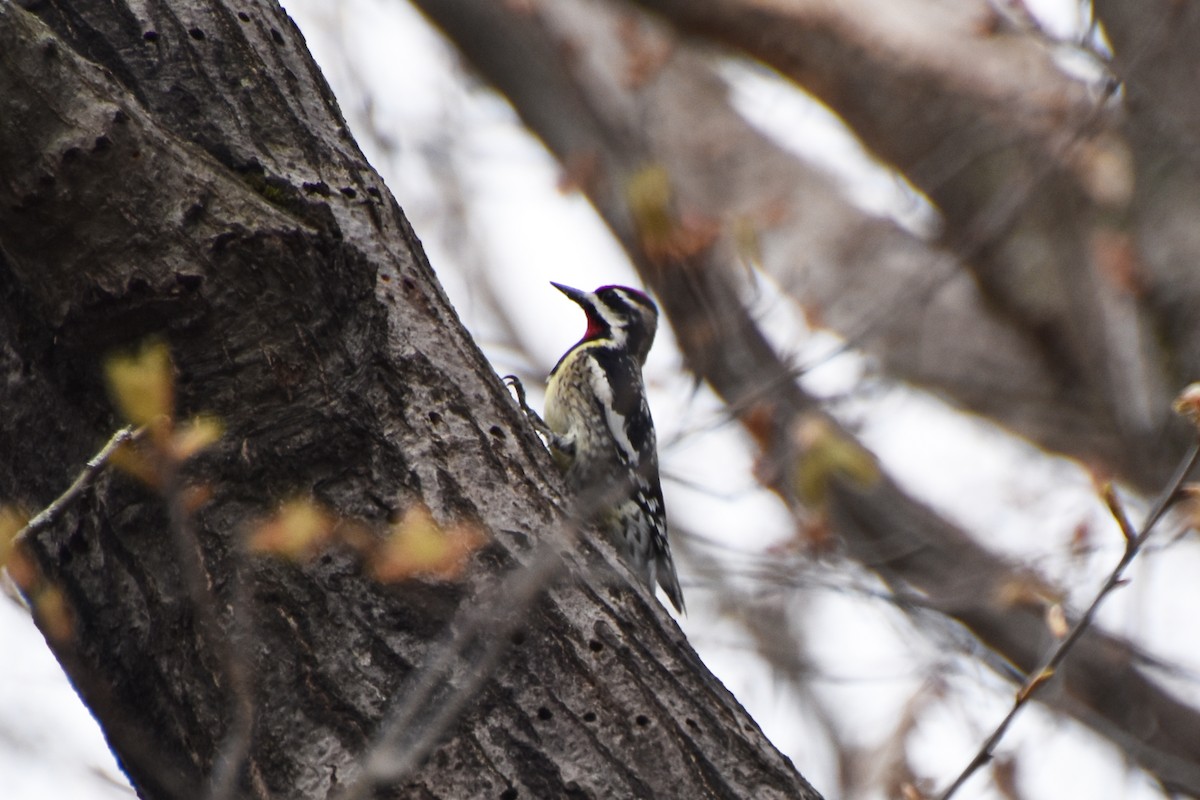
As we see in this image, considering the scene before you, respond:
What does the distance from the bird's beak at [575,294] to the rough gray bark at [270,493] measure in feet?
11.4

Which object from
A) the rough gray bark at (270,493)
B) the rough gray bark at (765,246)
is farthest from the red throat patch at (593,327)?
the rough gray bark at (270,493)

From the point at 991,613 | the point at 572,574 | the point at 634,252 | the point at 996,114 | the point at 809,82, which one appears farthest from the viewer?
the point at 809,82

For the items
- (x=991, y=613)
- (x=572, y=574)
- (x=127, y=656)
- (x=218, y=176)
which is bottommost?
(x=127, y=656)

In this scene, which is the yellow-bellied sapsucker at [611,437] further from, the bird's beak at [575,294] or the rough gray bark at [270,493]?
the rough gray bark at [270,493]

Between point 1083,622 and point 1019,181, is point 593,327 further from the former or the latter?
point 1083,622

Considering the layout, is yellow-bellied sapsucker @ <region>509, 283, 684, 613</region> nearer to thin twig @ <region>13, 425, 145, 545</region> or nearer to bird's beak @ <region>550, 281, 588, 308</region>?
→ bird's beak @ <region>550, 281, 588, 308</region>

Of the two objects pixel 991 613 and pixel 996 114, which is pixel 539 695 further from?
pixel 996 114

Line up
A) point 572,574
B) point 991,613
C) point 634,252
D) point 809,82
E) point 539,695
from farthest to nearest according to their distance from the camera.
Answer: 1. point 809,82
2. point 634,252
3. point 991,613
4. point 572,574
5. point 539,695

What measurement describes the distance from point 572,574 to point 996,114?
4.90 meters

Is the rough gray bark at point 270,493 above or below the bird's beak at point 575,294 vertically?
below

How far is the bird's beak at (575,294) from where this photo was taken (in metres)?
6.00

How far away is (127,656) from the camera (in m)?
2.22

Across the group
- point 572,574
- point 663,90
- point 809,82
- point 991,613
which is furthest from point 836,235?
point 572,574

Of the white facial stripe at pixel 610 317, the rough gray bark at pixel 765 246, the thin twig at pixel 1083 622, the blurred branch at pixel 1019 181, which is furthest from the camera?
the white facial stripe at pixel 610 317
